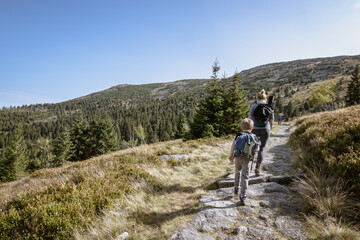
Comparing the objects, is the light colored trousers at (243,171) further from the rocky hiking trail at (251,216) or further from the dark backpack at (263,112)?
the dark backpack at (263,112)

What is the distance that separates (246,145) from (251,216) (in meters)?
1.46

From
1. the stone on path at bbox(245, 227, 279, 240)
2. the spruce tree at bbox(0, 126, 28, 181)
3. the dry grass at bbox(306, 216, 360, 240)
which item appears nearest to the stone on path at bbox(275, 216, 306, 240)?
the dry grass at bbox(306, 216, 360, 240)

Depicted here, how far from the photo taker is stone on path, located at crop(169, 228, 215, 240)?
2.63 m

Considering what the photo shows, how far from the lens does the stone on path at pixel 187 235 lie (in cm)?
263

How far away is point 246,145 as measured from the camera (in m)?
3.73

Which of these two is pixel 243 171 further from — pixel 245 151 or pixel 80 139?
pixel 80 139

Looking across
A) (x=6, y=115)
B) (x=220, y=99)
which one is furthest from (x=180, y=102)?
(x=6, y=115)

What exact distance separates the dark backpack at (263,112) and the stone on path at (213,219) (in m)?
2.73

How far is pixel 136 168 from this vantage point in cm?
606

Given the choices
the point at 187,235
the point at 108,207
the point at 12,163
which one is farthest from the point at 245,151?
the point at 12,163

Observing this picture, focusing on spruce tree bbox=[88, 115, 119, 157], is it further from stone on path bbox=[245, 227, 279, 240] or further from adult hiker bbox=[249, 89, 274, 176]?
stone on path bbox=[245, 227, 279, 240]

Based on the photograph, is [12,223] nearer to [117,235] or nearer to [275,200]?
[117,235]

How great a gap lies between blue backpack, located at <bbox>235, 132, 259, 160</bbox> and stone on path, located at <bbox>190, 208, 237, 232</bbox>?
1269 mm

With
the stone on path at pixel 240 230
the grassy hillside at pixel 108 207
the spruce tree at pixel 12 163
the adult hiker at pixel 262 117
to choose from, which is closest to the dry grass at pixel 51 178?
the grassy hillside at pixel 108 207
